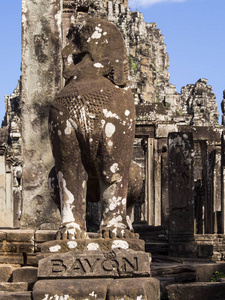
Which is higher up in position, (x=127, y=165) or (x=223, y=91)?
(x=223, y=91)

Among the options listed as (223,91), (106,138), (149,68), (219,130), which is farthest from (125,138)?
(149,68)

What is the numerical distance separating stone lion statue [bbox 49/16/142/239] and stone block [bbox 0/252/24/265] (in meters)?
1.11

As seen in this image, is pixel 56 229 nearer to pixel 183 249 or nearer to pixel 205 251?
pixel 183 249

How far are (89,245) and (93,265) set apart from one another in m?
0.23

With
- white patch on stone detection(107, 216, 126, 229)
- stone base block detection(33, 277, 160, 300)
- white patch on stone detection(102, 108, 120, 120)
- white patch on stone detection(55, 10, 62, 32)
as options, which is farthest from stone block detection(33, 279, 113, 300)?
white patch on stone detection(55, 10, 62, 32)

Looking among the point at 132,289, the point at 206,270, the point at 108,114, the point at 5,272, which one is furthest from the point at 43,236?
the point at 132,289

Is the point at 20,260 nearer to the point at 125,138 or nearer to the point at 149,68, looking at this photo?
the point at 125,138

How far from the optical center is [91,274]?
16.5 feet

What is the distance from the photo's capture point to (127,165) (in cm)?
564

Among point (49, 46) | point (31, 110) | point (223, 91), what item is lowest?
point (31, 110)

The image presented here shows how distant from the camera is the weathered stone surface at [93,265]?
16.5 feet

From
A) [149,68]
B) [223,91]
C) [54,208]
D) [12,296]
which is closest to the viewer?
[12,296]

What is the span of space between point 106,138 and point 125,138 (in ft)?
0.59

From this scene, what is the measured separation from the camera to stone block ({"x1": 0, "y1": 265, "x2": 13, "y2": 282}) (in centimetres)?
600
